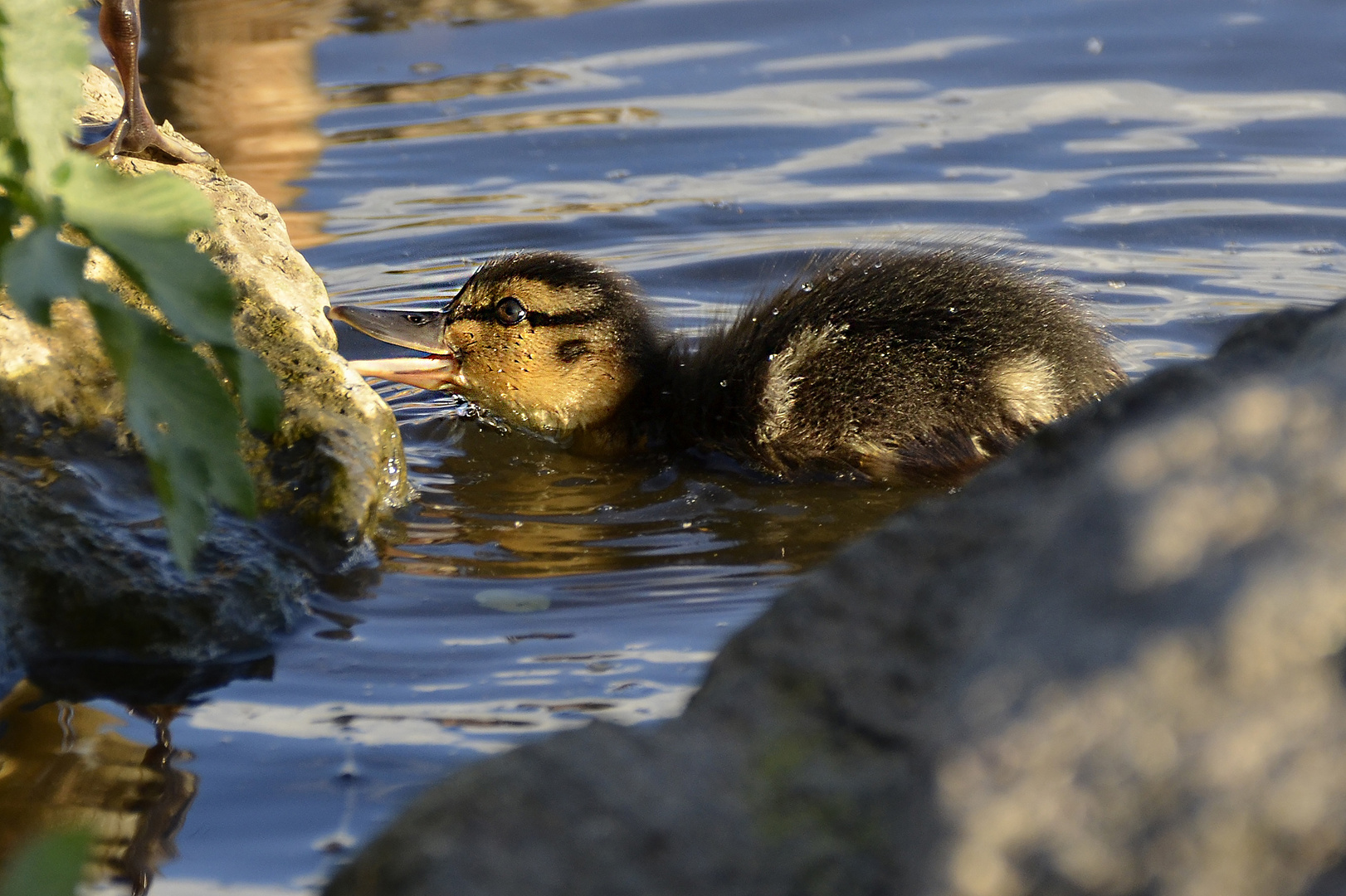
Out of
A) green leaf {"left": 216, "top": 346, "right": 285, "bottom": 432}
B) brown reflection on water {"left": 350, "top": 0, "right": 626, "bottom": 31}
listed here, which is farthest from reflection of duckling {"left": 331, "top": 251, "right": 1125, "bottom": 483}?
brown reflection on water {"left": 350, "top": 0, "right": 626, "bottom": 31}

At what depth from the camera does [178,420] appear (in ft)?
5.40

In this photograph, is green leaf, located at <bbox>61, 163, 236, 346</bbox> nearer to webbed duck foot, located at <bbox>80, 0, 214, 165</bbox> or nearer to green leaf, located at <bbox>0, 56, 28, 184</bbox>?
green leaf, located at <bbox>0, 56, 28, 184</bbox>

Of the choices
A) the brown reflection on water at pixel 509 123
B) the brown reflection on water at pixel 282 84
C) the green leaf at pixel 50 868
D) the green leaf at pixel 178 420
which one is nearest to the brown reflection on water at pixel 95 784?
the green leaf at pixel 178 420

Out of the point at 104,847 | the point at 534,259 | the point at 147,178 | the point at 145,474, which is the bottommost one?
the point at 104,847

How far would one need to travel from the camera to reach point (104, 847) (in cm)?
223

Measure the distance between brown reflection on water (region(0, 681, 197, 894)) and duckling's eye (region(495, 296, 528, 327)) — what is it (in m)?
2.10

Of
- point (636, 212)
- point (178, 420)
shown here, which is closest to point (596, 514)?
point (178, 420)

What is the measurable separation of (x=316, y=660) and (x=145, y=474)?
723mm

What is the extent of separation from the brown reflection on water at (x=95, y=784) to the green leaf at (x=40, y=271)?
0.99 m

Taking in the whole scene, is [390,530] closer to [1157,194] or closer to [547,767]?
[547,767]

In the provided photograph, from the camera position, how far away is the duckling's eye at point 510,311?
4562 mm

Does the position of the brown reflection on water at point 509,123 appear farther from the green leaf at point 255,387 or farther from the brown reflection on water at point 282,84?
the green leaf at point 255,387

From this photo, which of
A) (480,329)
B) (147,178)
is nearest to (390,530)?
(480,329)

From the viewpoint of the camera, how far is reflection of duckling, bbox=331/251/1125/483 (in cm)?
396
